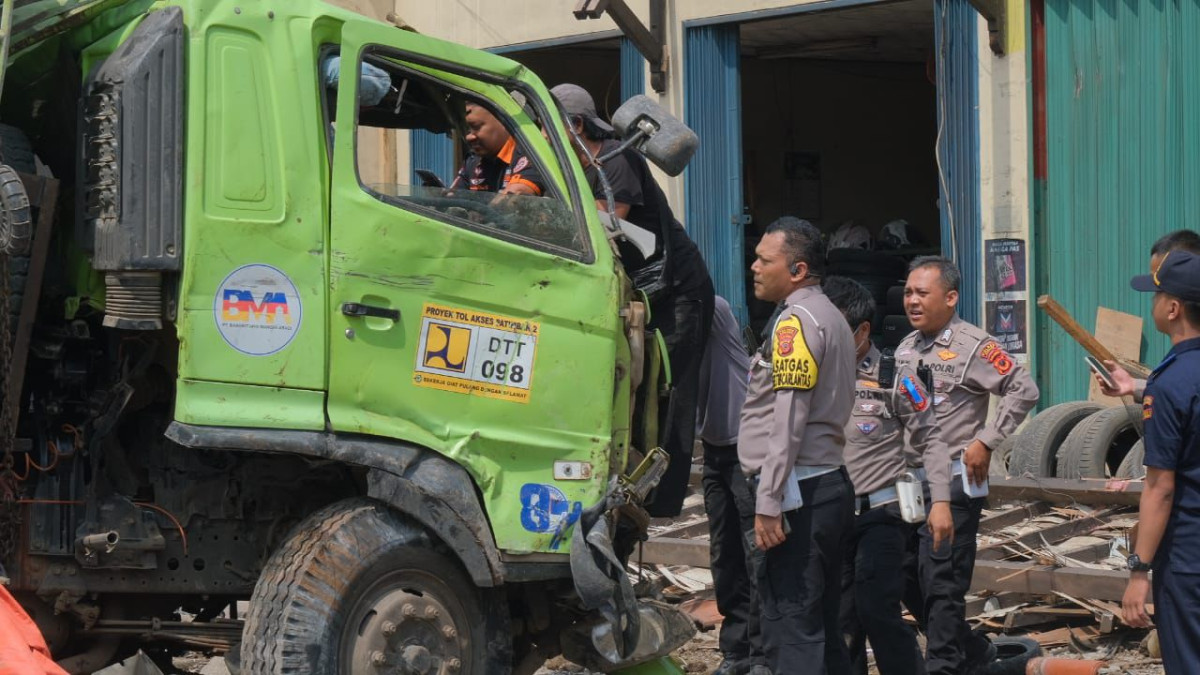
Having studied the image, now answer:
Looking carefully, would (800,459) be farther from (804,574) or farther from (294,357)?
(294,357)

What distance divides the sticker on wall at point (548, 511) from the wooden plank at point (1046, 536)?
330 centimetres

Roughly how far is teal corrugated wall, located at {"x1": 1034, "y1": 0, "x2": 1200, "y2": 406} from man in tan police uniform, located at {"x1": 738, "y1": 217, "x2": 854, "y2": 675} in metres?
6.34

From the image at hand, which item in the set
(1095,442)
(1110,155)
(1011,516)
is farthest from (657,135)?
(1110,155)

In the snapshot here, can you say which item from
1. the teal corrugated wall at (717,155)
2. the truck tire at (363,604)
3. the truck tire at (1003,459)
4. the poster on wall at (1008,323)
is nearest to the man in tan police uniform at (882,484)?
the truck tire at (363,604)

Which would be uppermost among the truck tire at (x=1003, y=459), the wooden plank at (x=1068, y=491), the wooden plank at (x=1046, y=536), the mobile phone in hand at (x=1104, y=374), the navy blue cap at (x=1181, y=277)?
the navy blue cap at (x=1181, y=277)

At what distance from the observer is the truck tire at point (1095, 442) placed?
10.4 m

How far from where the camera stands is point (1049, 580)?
24.2 ft

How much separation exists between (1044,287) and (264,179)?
825 centimetres

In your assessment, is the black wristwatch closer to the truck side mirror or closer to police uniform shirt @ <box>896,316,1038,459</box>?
police uniform shirt @ <box>896,316,1038,459</box>

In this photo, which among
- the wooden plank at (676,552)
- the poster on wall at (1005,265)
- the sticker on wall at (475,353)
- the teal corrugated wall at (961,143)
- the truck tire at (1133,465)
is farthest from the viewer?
the teal corrugated wall at (961,143)

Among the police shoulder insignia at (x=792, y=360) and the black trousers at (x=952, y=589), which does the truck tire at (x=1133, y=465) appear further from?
the police shoulder insignia at (x=792, y=360)

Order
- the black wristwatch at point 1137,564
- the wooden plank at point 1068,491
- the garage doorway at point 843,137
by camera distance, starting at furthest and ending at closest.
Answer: the garage doorway at point 843,137 < the wooden plank at point 1068,491 < the black wristwatch at point 1137,564

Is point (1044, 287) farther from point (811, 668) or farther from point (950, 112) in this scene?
point (811, 668)

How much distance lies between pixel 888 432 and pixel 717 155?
7995 millimetres
